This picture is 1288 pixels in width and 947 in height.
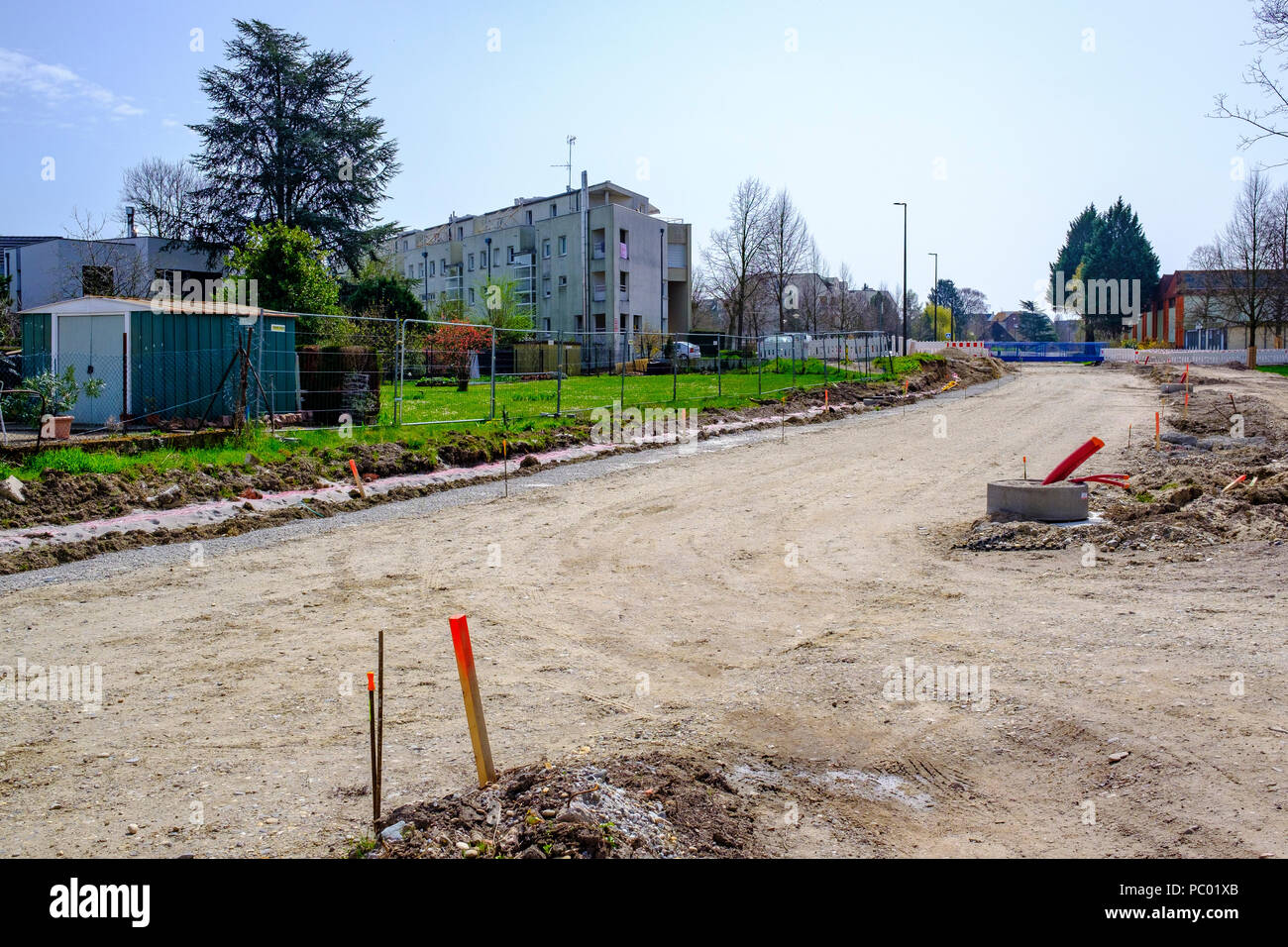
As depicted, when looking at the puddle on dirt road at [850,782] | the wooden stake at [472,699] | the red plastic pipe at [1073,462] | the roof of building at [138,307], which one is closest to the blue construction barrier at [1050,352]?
the red plastic pipe at [1073,462]

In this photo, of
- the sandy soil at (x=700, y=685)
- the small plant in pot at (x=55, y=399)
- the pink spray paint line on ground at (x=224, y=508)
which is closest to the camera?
the sandy soil at (x=700, y=685)

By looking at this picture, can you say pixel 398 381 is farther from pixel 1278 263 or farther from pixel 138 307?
pixel 1278 263

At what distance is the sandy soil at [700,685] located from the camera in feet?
14.8

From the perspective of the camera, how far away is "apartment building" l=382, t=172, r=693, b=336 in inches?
2694

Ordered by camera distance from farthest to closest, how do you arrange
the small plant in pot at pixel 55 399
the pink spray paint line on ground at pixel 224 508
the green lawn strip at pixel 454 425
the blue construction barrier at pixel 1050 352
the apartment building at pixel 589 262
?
the apartment building at pixel 589 262
the blue construction barrier at pixel 1050 352
the small plant in pot at pixel 55 399
the green lawn strip at pixel 454 425
the pink spray paint line on ground at pixel 224 508

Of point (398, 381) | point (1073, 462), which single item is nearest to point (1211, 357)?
point (1073, 462)

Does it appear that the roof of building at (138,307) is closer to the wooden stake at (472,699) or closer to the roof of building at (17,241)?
the wooden stake at (472,699)

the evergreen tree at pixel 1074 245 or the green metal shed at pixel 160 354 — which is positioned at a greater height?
the evergreen tree at pixel 1074 245

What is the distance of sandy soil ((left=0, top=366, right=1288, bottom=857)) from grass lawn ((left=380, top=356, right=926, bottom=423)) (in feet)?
40.2

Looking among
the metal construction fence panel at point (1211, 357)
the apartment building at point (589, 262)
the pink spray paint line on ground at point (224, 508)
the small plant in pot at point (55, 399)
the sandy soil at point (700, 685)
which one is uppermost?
the apartment building at point (589, 262)

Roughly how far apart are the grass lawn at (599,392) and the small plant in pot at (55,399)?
6.26 metres

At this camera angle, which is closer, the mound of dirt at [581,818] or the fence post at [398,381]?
the mound of dirt at [581,818]

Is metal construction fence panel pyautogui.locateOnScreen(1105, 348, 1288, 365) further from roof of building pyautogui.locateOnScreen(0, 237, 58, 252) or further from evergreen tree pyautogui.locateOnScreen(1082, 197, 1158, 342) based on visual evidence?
roof of building pyautogui.locateOnScreen(0, 237, 58, 252)
